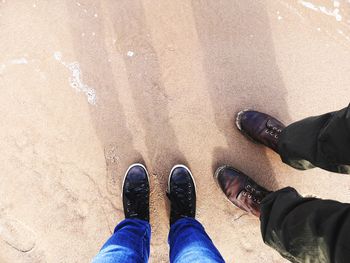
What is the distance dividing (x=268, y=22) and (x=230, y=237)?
136cm

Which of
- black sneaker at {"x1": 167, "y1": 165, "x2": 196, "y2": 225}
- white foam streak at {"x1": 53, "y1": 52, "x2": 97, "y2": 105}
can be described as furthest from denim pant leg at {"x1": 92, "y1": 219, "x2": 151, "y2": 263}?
white foam streak at {"x1": 53, "y1": 52, "x2": 97, "y2": 105}

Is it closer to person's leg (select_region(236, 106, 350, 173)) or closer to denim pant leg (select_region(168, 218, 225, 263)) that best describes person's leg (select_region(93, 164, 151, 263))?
denim pant leg (select_region(168, 218, 225, 263))

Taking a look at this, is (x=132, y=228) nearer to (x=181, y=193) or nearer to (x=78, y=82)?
(x=181, y=193)

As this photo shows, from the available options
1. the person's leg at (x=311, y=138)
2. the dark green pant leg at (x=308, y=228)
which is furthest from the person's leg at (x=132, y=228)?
the person's leg at (x=311, y=138)

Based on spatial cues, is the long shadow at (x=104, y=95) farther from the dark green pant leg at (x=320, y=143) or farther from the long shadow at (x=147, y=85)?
the dark green pant leg at (x=320, y=143)

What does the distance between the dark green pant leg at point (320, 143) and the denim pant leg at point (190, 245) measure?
1.95 feet

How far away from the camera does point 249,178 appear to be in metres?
1.90

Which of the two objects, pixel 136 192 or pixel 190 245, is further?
pixel 136 192

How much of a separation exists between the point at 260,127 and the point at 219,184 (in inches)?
16.5

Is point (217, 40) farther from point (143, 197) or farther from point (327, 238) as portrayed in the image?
point (327, 238)

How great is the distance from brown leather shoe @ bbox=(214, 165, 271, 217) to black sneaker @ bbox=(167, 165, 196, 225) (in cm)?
18

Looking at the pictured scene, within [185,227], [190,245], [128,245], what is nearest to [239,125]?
[185,227]

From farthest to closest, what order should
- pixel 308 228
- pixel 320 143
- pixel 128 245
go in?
pixel 128 245 → pixel 320 143 → pixel 308 228

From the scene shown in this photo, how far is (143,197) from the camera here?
1.88 m
